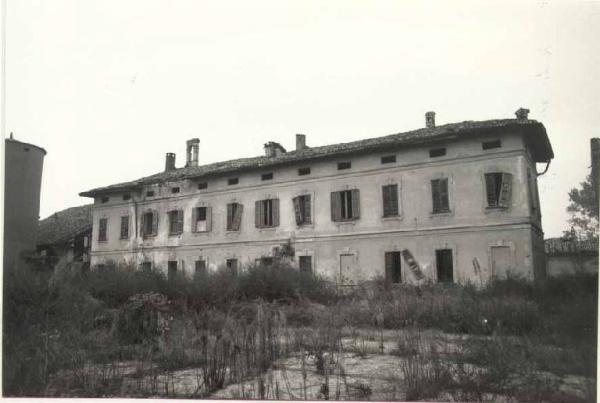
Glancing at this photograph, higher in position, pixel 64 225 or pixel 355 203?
pixel 64 225

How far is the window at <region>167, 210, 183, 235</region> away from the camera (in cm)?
2130

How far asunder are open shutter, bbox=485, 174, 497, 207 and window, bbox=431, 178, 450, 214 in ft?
4.25

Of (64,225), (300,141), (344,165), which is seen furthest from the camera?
(64,225)

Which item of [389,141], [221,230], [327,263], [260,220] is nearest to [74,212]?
[221,230]

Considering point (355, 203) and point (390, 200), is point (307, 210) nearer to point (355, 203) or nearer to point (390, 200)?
point (355, 203)

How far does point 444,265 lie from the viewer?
1495cm

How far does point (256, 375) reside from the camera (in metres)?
5.23

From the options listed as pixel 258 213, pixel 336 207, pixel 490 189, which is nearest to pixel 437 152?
pixel 490 189

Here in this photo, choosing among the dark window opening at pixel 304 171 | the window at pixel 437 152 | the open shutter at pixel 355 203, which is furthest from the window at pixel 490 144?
the dark window opening at pixel 304 171

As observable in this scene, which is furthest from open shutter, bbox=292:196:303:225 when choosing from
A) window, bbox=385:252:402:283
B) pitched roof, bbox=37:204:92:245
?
pitched roof, bbox=37:204:92:245

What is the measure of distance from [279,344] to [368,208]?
11.3 metres

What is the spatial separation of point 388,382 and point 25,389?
3.97 meters

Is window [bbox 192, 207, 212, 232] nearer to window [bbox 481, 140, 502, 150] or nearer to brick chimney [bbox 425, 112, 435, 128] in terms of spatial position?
brick chimney [bbox 425, 112, 435, 128]

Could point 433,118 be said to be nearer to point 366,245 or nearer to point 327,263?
point 366,245
